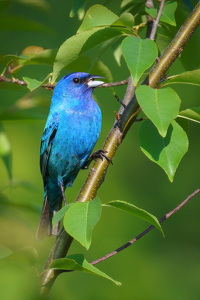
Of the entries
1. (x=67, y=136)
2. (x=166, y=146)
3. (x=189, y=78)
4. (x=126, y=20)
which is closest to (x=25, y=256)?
(x=166, y=146)

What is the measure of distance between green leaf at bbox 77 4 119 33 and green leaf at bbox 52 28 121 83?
0.33ft

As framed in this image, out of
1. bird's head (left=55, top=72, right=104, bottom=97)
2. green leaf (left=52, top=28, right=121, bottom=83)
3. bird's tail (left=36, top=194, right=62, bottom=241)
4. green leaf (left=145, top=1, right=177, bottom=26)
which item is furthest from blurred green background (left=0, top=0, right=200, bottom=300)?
green leaf (left=52, top=28, right=121, bottom=83)

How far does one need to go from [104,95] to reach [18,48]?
1568mm

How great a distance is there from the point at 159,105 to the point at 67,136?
1.87 m

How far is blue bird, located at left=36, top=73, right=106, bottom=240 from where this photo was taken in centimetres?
317

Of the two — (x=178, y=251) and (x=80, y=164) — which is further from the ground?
(x=80, y=164)

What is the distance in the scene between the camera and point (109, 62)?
597 centimetres

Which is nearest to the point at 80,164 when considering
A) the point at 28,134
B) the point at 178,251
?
the point at 28,134

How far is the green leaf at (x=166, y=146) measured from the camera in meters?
1.47

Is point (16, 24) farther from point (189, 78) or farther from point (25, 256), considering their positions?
point (25, 256)

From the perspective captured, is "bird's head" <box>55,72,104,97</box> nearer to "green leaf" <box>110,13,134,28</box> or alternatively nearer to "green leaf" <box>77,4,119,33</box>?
"green leaf" <box>77,4,119,33</box>

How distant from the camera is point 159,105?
4.60ft

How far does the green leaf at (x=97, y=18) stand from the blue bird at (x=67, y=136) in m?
1.36

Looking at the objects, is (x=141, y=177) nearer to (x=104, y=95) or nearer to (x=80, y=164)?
(x=104, y=95)
